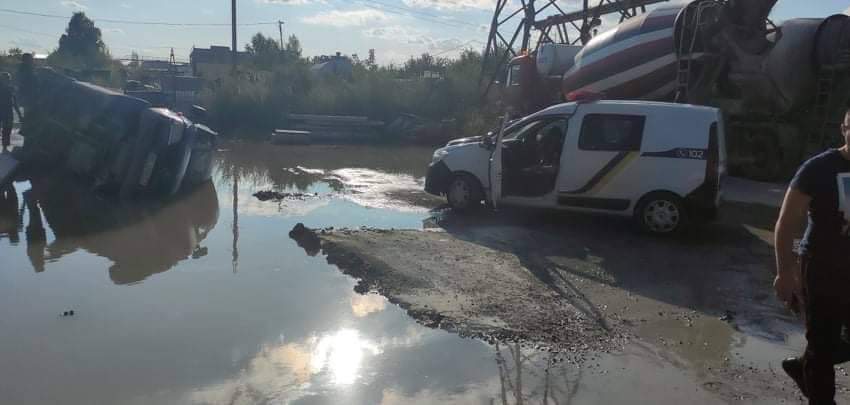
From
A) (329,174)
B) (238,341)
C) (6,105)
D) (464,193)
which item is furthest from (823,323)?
(6,105)

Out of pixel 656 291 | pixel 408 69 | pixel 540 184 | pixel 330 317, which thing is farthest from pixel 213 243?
pixel 408 69

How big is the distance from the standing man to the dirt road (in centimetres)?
98

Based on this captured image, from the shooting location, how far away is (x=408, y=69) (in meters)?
37.8

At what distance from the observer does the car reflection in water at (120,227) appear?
7.53 metres

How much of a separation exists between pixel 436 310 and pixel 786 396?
8.71 ft

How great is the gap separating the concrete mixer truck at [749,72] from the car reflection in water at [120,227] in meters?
7.54

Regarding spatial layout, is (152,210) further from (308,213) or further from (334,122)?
(334,122)

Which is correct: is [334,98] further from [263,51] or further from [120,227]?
[263,51]

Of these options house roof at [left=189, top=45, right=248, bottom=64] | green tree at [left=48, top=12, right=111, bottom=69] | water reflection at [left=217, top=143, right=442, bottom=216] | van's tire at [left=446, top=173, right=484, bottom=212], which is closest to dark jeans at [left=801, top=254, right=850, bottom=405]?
van's tire at [left=446, top=173, right=484, bottom=212]

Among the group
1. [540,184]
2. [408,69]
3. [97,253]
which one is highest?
[408,69]

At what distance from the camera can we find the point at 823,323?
3.36 metres

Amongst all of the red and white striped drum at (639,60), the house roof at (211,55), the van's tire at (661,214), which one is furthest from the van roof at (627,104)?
the house roof at (211,55)

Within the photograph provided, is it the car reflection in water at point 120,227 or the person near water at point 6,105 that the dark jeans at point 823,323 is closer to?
the car reflection in water at point 120,227

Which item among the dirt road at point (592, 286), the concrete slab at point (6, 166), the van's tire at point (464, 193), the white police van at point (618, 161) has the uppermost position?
the white police van at point (618, 161)
